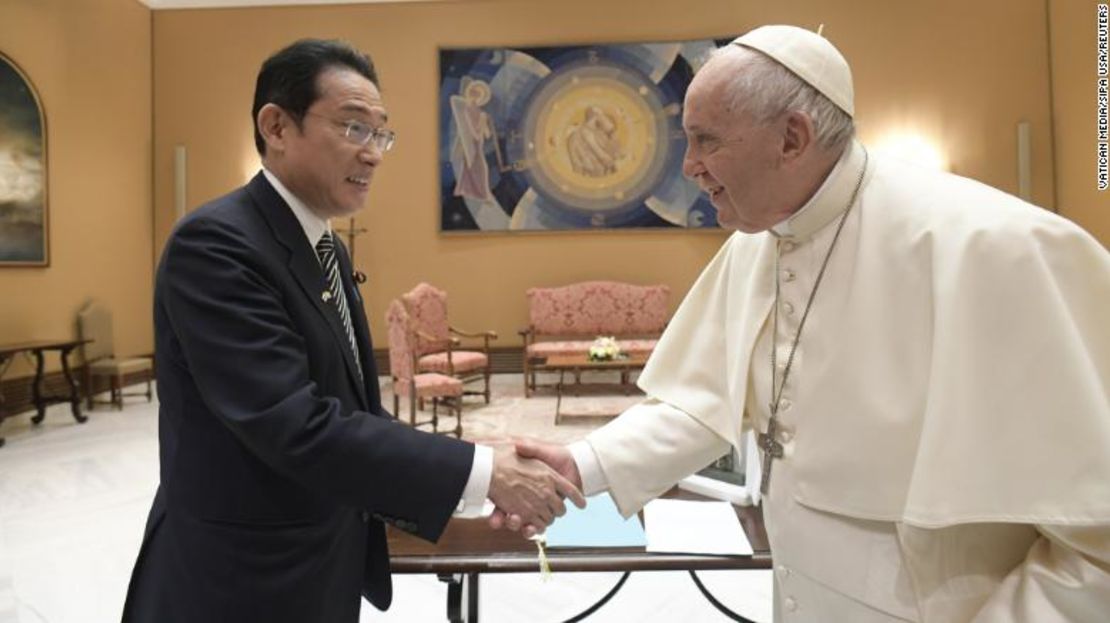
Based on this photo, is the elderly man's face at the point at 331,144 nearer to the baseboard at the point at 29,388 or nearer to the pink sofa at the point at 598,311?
the baseboard at the point at 29,388

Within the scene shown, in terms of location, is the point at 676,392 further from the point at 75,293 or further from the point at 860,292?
the point at 75,293

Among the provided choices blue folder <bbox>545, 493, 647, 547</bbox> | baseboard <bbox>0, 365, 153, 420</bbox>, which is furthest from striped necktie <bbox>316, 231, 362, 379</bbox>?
baseboard <bbox>0, 365, 153, 420</bbox>

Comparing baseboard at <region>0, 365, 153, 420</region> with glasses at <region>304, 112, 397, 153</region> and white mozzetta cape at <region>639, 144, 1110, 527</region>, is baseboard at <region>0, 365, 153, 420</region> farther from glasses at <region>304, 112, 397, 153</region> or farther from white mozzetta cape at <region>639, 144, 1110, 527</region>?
white mozzetta cape at <region>639, 144, 1110, 527</region>

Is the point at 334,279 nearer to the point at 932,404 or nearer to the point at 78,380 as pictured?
the point at 932,404

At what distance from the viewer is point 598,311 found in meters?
8.83

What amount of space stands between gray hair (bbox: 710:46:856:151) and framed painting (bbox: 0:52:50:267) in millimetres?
7865

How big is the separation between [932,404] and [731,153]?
0.53 meters

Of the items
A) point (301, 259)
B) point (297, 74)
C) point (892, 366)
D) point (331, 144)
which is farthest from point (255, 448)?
point (892, 366)

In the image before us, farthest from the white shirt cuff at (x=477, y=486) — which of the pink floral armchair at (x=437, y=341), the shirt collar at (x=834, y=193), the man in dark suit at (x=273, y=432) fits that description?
the pink floral armchair at (x=437, y=341)

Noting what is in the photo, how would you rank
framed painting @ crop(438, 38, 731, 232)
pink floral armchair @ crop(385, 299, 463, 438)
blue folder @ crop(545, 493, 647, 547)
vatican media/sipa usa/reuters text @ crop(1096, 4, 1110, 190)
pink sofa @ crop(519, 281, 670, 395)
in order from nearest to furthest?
1. blue folder @ crop(545, 493, 647, 547)
2. pink floral armchair @ crop(385, 299, 463, 438)
3. vatican media/sipa usa/reuters text @ crop(1096, 4, 1110, 190)
4. pink sofa @ crop(519, 281, 670, 395)
5. framed painting @ crop(438, 38, 731, 232)

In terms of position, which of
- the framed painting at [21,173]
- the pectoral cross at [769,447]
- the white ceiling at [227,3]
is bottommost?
the pectoral cross at [769,447]

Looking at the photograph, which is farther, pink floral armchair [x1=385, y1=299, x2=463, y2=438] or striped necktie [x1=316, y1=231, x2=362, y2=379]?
pink floral armchair [x1=385, y1=299, x2=463, y2=438]

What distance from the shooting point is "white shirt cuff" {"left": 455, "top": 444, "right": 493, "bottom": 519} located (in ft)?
4.56

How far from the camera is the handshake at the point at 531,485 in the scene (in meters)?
1.51
